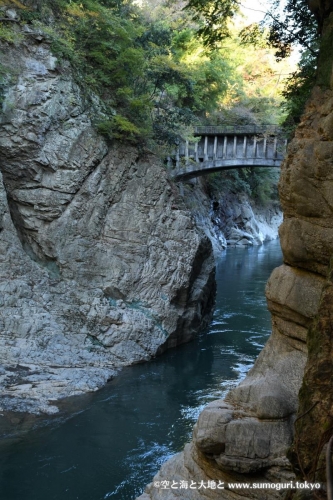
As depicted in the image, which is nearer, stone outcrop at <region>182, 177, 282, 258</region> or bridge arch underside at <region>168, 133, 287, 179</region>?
bridge arch underside at <region>168, 133, 287, 179</region>

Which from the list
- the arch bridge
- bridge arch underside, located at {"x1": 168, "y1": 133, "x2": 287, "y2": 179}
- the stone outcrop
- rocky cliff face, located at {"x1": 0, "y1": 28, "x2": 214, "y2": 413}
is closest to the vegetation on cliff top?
rocky cliff face, located at {"x1": 0, "y1": 28, "x2": 214, "y2": 413}

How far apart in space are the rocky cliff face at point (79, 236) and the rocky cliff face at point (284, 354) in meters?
7.18

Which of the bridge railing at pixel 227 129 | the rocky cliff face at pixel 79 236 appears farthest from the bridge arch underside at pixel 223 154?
the rocky cliff face at pixel 79 236

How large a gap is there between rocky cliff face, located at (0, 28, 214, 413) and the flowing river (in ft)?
3.77

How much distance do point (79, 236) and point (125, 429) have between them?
6949 millimetres

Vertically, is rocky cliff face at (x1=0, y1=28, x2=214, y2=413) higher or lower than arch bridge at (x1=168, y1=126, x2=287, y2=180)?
lower

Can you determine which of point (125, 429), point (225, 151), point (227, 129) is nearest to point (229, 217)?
point (225, 151)

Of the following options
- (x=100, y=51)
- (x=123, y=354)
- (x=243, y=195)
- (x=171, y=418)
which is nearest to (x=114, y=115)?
(x=100, y=51)

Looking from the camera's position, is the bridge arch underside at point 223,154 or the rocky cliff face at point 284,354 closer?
the rocky cliff face at point 284,354

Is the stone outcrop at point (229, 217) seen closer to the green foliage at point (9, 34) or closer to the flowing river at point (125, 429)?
the green foliage at point (9, 34)

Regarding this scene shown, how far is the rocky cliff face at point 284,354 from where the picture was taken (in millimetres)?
7328

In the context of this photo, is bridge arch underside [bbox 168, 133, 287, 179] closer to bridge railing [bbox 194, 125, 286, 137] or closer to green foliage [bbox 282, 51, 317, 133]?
bridge railing [bbox 194, 125, 286, 137]

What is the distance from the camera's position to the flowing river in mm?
9672

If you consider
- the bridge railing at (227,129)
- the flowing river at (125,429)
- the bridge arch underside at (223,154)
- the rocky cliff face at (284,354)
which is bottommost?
the flowing river at (125,429)
